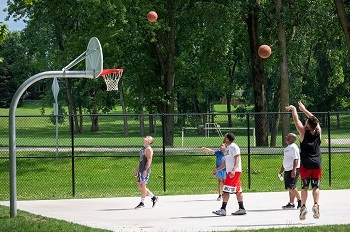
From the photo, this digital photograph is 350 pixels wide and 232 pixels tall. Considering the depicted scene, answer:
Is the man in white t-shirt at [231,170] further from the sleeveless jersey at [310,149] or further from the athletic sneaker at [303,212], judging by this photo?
the athletic sneaker at [303,212]

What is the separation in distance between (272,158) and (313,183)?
17.2 meters

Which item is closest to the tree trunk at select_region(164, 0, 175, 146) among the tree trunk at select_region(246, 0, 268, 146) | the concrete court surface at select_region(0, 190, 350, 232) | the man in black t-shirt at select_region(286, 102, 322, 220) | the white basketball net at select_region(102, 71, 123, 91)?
the tree trunk at select_region(246, 0, 268, 146)

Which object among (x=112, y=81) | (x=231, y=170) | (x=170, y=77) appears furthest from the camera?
(x=170, y=77)

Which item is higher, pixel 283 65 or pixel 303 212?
pixel 283 65

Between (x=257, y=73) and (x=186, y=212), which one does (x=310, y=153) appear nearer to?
(x=186, y=212)

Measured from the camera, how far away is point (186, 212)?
1844 centimetres

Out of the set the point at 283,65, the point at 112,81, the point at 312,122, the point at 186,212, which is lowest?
the point at 186,212

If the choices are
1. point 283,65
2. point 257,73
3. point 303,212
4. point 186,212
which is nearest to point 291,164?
point 186,212

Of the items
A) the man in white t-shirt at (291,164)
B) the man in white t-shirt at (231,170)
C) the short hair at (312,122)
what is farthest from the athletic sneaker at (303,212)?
the man in white t-shirt at (291,164)

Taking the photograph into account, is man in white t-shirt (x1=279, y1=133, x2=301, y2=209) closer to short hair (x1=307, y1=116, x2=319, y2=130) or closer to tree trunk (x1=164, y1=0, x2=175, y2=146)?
short hair (x1=307, y1=116, x2=319, y2=130)

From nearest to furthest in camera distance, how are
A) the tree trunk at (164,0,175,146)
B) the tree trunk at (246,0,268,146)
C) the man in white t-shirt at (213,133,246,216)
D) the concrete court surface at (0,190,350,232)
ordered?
the concrete court surface at (0,190,350,232), the man in white t-shirt at (213,133,246,216), the tree trunk at (246,0,268,146), the tree trunk at (164,0,175,146)

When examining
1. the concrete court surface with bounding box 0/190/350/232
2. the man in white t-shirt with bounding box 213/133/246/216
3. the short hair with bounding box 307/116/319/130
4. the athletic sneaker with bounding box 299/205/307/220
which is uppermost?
the short hair with bounding box 307/116/319/130

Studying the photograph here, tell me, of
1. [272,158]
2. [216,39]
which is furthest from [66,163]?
[216,39]

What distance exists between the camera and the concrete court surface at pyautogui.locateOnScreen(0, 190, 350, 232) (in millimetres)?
16172
